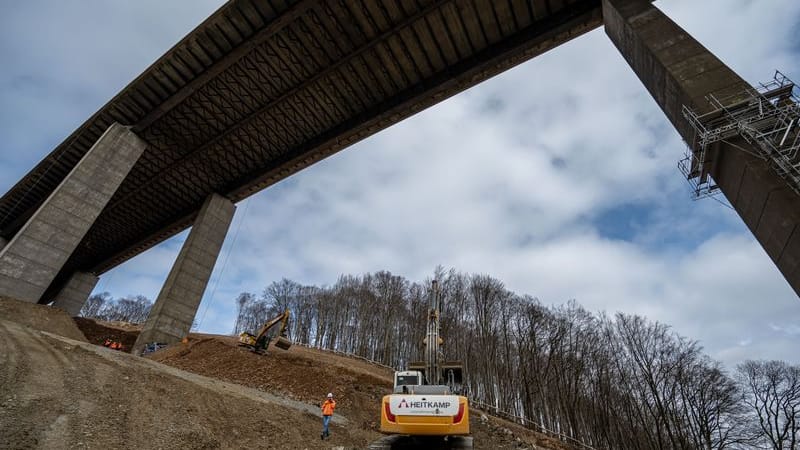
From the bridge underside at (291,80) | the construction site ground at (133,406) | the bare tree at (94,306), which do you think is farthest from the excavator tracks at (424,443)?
the bare tree at (94,306)

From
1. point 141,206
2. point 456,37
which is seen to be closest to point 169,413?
point 456,37

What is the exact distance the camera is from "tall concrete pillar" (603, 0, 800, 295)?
26.2 feet

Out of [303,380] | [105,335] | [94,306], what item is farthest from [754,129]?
→ [94,306]

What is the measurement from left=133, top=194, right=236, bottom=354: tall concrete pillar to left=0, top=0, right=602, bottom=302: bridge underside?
8.37ft

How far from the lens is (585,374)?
35.4 metres

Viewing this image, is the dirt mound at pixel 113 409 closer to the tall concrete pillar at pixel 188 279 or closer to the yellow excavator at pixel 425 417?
the yellow excavator at pixel 425 417

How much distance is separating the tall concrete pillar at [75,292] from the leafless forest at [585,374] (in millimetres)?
33516

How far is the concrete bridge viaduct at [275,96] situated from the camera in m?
13.4

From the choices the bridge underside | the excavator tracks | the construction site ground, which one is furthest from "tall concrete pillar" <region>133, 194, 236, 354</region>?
the excavator tracks

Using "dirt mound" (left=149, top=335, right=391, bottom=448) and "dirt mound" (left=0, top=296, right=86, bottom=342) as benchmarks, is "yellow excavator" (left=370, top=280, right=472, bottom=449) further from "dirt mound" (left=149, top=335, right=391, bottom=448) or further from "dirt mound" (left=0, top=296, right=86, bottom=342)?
"dirt mound" (left=0, top=296, right=86, bottom=342)

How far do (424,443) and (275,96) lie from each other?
22.3 m

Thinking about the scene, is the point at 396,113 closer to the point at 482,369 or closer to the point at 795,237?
the point at 795,237

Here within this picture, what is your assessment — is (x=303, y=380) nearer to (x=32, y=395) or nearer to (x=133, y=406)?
(x=133, y=406)

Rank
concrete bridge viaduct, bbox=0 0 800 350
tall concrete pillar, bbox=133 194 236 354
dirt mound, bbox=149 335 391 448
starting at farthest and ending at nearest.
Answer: tall concrete pillar, bbox=133 194 236 354, dirt mound, bbox=149 335 391 448, concrete bridge viaduct, bbox=0 0 800 350
